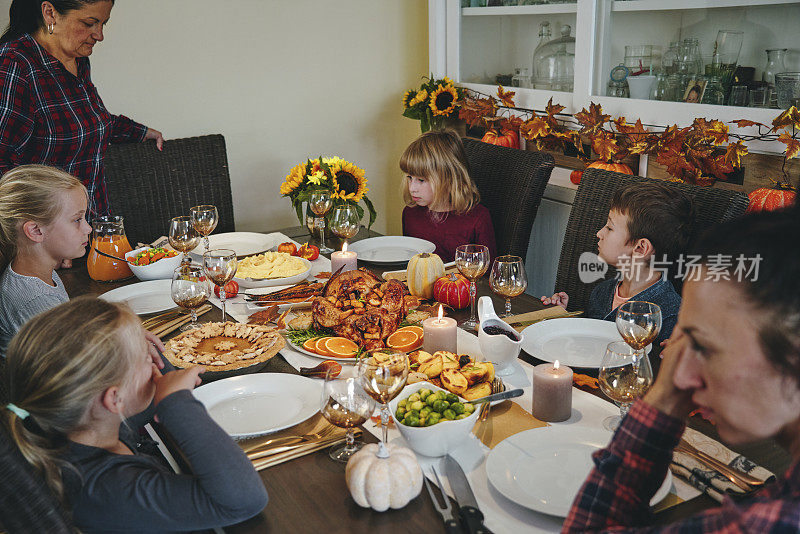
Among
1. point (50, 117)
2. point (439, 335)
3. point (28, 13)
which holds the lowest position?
point (439, 335)

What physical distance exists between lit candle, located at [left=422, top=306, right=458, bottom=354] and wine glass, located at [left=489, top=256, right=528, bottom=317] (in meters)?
0.23

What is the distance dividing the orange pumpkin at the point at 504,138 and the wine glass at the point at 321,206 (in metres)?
0.97

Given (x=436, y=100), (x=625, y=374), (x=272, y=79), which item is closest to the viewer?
(x=625, y=374)

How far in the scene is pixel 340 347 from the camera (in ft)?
5.21

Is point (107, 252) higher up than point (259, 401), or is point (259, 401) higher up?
point (107, 252)

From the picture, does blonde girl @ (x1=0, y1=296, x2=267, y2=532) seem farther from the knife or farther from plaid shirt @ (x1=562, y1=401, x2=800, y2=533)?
plaid shirt @ (x1=562, y1=401, x2=800, y2=533)

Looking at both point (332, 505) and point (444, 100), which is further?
point (444, 100)

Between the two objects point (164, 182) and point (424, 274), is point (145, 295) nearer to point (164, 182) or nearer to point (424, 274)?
point (424, 274)

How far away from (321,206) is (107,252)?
2.32 ft

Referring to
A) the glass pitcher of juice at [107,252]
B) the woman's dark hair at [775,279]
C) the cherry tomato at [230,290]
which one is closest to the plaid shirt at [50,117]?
the glass pitcher of juice at [107,252]

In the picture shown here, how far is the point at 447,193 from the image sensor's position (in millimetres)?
2668

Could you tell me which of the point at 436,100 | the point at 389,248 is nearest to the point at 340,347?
the point at 389,248

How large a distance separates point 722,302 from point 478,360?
780 millimetres

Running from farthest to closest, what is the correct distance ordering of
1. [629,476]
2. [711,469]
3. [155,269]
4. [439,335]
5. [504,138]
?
1. [504,138]
2. [155,269]
3. [439,335]
4. [711,469]
5. [629,476]
